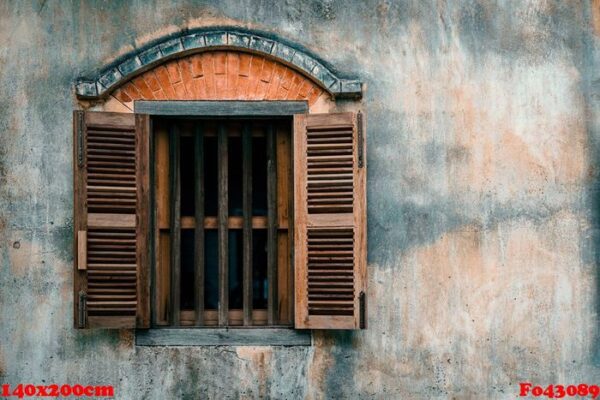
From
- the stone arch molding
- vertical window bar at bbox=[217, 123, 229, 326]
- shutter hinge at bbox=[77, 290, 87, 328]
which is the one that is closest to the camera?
shutter hinge at bbox=[77, 290, 87, 328]

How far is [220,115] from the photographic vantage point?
6.32m

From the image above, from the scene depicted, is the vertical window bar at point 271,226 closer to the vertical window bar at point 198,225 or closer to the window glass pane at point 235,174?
the window glass pane at point 235,174

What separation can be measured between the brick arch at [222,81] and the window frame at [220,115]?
0.19 ft

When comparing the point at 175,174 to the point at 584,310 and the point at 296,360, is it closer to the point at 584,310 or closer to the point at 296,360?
the point at 296,360

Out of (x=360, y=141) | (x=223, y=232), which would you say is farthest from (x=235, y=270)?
(x=360, y=141)

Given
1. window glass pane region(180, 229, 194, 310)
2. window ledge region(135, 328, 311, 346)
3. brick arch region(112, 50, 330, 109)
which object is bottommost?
window ledge region(135, 328, 311, 346)

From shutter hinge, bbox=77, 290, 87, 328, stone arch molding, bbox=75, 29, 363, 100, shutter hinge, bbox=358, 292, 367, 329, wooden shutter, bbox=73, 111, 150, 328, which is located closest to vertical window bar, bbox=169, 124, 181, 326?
wooden shutter, bbox=73, 111, 150, 328

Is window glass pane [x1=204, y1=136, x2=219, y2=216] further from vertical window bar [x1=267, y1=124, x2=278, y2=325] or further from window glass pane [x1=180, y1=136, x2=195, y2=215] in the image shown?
vertical window bar [x1=267, y1=124, x2=278, y2=325]

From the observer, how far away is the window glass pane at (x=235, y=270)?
21.4 ft

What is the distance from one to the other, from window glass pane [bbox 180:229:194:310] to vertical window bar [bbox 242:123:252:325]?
0.40 metres

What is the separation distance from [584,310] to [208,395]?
9.07ft

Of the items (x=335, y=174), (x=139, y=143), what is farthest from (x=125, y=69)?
(x=335, y=174)

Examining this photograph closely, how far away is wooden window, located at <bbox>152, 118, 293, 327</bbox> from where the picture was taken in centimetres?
644

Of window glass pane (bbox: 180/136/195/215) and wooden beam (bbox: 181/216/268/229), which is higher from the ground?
window glass pane (bbox: 180/136/195/215)
